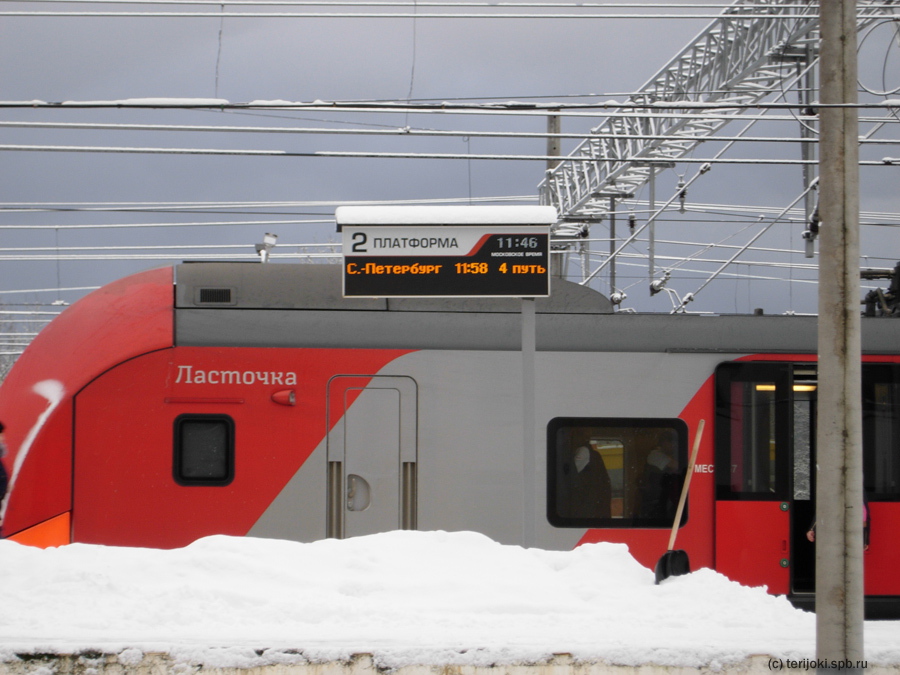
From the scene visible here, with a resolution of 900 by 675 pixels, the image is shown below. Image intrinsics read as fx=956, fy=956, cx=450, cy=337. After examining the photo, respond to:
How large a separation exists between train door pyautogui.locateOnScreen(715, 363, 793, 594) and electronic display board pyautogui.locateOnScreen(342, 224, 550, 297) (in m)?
2.45

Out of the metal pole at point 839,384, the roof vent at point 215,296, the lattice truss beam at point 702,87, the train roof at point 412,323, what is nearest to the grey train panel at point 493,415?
the train roof at point 412,323

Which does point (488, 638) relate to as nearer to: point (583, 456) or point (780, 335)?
point (583, 456)

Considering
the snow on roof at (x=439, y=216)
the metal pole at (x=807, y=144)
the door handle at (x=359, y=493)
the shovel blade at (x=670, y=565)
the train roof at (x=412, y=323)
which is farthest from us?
the metal pole at (x=807, y=144)

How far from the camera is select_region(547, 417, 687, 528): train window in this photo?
305 inches

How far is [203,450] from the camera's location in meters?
7.53

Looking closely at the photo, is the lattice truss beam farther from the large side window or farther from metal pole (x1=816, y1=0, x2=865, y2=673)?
metal pole (x1=816, y1=0, x2=865, y2=673)

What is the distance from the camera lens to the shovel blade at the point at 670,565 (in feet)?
19.5

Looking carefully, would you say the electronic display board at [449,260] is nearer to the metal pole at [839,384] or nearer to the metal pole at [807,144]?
the metal pole at [839,384]

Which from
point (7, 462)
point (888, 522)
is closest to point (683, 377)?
point (888, 522)

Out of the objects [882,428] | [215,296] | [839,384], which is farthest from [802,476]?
[215,296]

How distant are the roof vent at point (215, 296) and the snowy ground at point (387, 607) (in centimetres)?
267

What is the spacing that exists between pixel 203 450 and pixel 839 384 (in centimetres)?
488

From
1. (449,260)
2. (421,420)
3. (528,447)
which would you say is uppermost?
(449,260)

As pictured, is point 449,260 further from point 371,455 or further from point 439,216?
point 371,455
